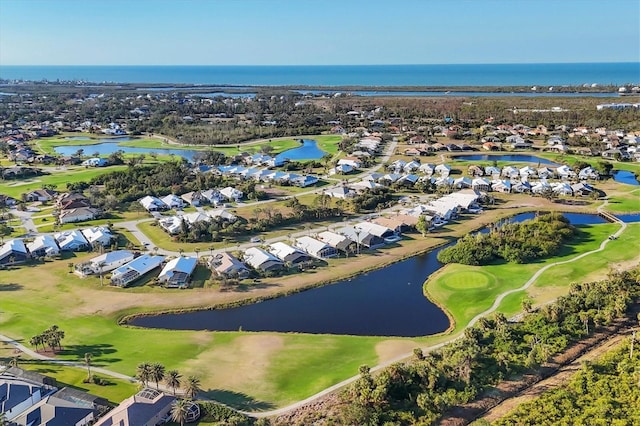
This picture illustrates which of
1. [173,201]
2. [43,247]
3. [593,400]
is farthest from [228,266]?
[593,400]

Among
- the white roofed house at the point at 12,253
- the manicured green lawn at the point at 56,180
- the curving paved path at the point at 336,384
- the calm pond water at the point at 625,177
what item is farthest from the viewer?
the calm pond water at the point at 625,177

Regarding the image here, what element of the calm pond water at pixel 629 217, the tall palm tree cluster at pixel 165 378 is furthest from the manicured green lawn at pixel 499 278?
the tall palm tree cluster at pixel 165 378

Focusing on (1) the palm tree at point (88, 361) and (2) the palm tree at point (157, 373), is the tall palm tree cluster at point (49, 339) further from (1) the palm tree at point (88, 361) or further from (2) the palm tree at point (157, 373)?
(2) the palm tree at point (157, 373)

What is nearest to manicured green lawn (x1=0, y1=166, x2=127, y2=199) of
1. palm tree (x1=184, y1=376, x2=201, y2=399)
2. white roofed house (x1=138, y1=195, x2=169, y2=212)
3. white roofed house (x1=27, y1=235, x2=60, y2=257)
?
white roofed house (x1=138, y1=195, x2=169, y2=212)

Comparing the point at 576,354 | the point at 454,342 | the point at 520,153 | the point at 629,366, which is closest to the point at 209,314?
the point at 454,342

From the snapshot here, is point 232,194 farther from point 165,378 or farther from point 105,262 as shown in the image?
point 165,378
